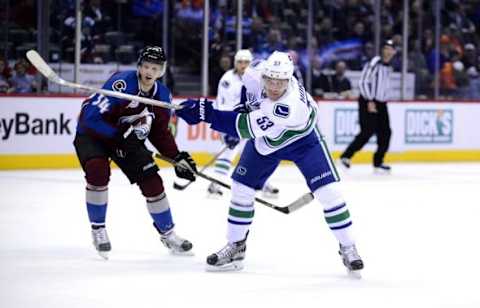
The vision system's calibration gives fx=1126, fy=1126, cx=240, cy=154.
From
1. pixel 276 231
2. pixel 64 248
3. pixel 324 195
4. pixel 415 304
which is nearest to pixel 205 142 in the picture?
pixel 276 231

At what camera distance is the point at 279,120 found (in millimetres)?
4977

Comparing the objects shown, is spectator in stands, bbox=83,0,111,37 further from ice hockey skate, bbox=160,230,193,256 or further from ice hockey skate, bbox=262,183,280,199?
ice hockey skate, bbox=160,230,193,256

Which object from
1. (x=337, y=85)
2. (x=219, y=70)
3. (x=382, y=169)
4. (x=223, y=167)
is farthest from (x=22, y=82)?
(x=337, y=85)

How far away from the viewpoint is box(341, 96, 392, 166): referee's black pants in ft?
37.3

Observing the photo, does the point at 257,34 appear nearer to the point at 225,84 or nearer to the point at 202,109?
the point at 225,84

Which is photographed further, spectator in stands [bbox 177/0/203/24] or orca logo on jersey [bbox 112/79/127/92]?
spectator in stands [bbox 177/0/203/24]

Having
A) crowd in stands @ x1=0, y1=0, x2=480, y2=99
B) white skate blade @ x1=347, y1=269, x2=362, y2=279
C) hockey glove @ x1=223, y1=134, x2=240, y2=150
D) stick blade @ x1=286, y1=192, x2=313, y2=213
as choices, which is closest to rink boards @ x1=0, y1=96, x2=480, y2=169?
crowd in stands @ x1=0, y1=0, x2=480, y2=99

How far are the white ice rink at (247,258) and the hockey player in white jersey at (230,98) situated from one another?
138 mm

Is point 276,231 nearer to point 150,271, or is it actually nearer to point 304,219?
point 304,219

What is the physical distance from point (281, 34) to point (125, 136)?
7.81 metres

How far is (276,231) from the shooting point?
678 cm

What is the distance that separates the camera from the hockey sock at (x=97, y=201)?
554cm

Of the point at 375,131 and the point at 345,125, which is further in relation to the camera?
the point at 345,125

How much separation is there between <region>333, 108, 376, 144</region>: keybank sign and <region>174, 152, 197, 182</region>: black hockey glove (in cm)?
697
